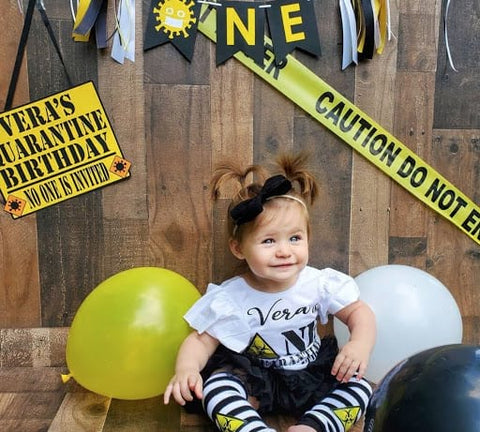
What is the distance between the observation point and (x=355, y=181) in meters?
1.64

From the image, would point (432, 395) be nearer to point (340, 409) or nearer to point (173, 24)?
point (340, 409)

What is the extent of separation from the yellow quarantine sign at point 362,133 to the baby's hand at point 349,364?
642mm

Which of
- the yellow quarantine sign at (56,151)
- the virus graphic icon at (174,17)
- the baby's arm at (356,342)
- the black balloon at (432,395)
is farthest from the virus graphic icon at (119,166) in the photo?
the black balloon at (432,395)

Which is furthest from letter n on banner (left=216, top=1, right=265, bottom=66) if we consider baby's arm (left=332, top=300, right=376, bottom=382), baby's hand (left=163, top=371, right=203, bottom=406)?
baby's hand (left=163, top=371, right=203, bottom=406)

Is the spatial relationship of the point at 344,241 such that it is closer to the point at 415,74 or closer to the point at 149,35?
the point at 415,74

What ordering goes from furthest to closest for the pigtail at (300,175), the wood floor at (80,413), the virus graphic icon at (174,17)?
the virus graphic icon at (174,17)
the pigtail at (300,175)
the wood floor at (80,413)

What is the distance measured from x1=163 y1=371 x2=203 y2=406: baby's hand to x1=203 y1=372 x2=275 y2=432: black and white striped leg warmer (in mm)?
45

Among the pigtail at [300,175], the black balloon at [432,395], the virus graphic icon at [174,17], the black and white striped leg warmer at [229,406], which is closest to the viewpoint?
the black balloon at [432,395]

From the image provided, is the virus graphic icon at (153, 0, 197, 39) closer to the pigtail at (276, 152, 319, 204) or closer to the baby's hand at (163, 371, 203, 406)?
the pigtail at (276, 152, 319, 204)

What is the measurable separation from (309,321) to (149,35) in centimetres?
97

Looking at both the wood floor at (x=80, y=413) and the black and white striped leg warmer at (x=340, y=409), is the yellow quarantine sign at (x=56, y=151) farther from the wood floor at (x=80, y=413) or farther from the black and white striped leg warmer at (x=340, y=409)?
the black and white striped leg warmer at (x=340, y=409)

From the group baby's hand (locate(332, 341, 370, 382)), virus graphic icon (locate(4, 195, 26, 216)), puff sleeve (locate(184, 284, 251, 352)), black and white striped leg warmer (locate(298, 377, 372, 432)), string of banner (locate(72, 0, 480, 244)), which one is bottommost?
black and white striped leg warmer (locate(298, 377, 372, 432))

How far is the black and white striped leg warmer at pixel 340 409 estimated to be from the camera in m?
1.18

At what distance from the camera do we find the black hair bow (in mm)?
1230
